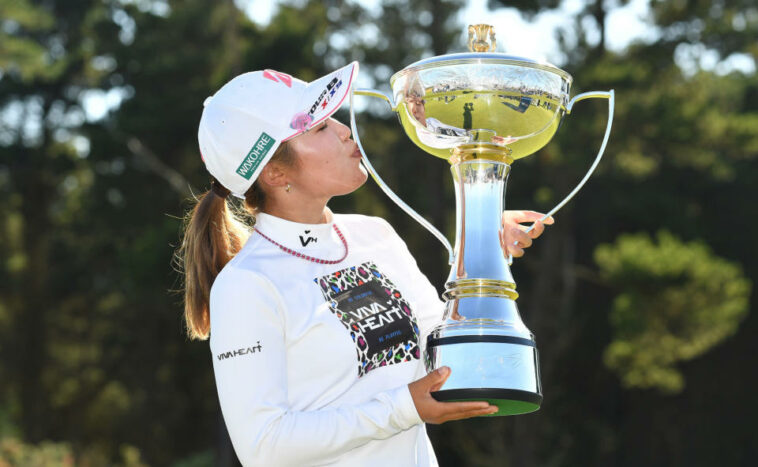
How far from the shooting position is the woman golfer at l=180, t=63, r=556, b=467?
5.21ft

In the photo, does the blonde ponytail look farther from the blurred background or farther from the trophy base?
the blurred background

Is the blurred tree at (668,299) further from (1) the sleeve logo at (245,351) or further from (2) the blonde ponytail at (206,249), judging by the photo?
(1) the sleeve logo at (245,351)

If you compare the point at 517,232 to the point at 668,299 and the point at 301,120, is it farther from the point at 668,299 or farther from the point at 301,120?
the point at 668,299

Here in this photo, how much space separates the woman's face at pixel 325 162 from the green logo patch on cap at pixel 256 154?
0.17 feet

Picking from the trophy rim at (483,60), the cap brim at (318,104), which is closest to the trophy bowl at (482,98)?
the trophy rim at (483,60)

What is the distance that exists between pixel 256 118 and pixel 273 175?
4.7 inches

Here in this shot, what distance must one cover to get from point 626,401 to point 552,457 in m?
3.13

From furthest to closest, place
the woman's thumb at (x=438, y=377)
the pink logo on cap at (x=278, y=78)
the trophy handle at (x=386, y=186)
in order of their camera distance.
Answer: the pink logo on cap at (x=278, y=78) → the trophy handle at (x=386, y=186) → the woman's thumb at (x=438, y=377)

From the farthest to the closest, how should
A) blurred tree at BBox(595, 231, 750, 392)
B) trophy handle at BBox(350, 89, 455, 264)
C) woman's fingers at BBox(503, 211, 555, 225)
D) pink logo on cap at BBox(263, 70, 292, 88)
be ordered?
blurred tree at BBox(595, 231, 750, 392) < woman's fingers at BBox(503, 211, 555, 225) < pink logo on cap at BBox(263, 70, 292, 88) < trophy handle at BBox(350, 89, 455, 264)

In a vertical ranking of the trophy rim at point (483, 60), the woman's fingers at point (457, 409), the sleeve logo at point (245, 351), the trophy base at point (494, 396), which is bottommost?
the woman's fingers at point (457, 409)

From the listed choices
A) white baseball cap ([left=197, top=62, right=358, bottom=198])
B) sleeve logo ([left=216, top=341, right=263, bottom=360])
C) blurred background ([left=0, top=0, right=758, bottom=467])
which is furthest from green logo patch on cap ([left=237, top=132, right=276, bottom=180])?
blurred background ([left=0, top=0, right=758, bottom=467])

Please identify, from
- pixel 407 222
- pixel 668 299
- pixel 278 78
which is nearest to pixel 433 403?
pixel 278 78

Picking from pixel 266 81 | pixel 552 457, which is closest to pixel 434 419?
pixel 266 81

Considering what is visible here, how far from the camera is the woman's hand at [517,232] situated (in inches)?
74.3
